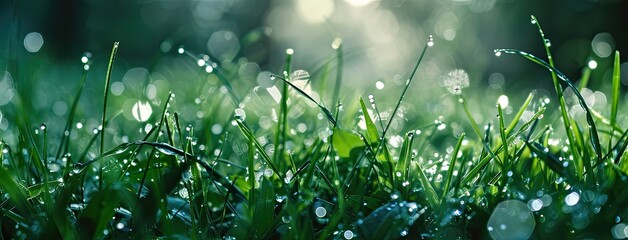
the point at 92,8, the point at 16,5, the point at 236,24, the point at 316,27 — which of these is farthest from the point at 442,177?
the point at 316,27

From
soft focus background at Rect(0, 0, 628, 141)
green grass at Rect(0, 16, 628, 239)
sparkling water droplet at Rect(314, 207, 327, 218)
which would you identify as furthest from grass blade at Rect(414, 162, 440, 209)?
soft focus background at Rect(0, 0, 628, 141)

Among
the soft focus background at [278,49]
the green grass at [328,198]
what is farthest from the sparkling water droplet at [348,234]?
the soft focus background at [278,49]

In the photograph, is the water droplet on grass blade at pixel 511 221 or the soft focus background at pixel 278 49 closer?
the water droplet on grass blade at pixel 511 221

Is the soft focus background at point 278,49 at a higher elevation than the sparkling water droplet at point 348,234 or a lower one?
higher

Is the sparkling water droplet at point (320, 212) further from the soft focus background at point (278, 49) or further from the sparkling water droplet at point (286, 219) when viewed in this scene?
the soft focus background at point (278, 49)

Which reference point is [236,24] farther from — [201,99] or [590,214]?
[590,214]

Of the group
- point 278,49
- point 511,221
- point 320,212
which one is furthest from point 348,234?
point 278,49

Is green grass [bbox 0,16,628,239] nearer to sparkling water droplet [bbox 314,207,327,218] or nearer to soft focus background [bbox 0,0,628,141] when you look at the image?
sparkling water droplet [bbox 314,207,327,218]

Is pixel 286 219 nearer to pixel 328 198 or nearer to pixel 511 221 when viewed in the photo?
pixel 328 198

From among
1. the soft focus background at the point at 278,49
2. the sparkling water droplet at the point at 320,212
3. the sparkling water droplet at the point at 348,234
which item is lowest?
the sparkling water droplet at the point at 348,234
